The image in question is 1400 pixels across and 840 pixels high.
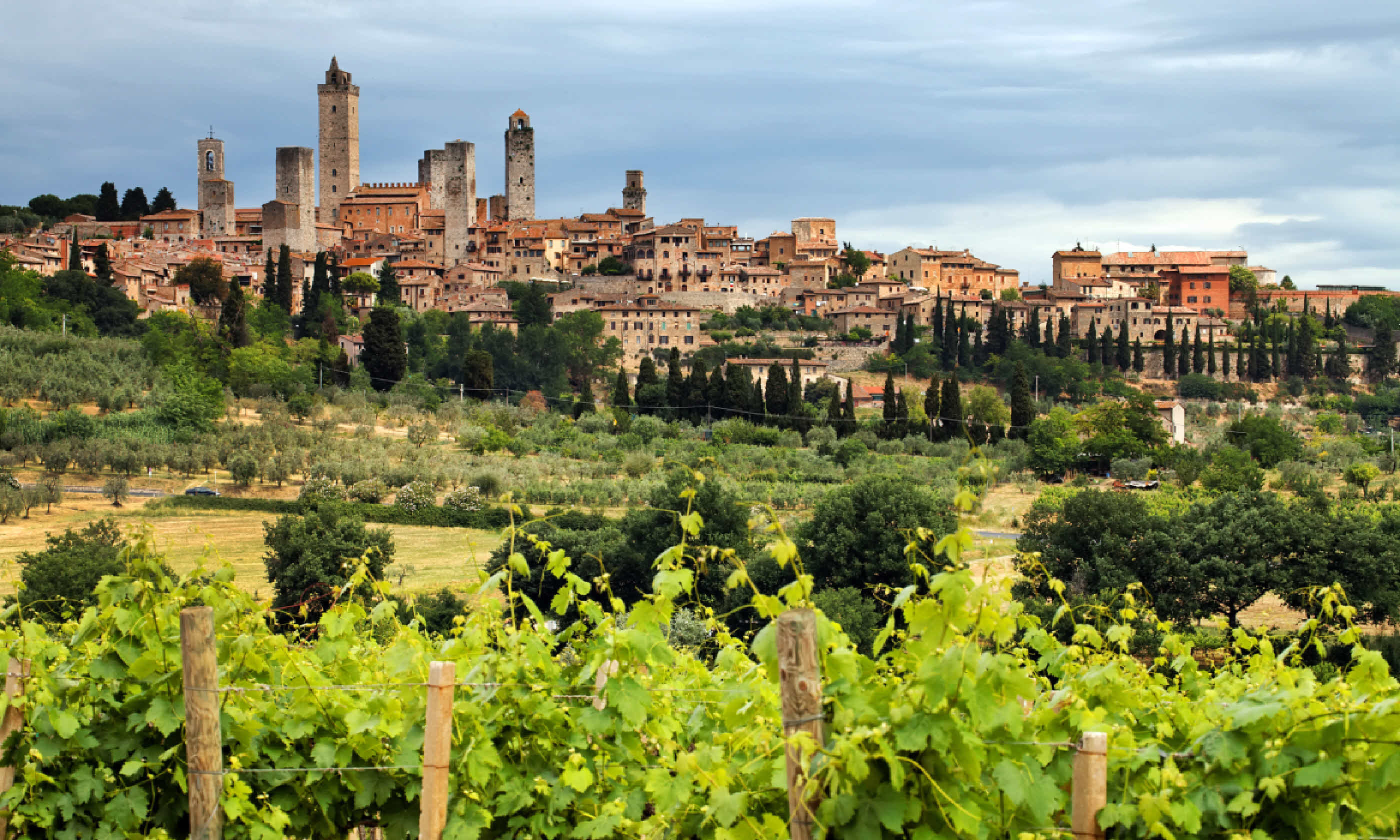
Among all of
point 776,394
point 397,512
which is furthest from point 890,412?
point 397,512

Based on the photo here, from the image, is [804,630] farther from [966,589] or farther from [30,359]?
[30,359]

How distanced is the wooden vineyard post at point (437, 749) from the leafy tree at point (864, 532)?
55.0 ft

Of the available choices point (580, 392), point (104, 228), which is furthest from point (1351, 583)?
point (104, 228)

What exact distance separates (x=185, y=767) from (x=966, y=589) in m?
2.57

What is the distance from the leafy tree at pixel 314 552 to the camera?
59.8 ft

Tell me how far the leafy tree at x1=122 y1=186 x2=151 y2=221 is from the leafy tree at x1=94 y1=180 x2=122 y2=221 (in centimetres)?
34

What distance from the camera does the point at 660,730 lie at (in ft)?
12.6

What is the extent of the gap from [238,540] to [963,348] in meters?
41.9

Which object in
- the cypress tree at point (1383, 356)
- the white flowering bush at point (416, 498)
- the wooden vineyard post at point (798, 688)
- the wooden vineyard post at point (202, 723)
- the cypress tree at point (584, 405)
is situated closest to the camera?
the wooden vineyard post at point (798, 688)

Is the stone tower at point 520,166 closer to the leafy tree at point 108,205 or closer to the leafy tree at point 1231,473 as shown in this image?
the leafy tree at point 108,205

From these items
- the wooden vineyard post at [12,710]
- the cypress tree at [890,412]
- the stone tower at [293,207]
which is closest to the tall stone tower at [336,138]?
the stone tower at [293,207]

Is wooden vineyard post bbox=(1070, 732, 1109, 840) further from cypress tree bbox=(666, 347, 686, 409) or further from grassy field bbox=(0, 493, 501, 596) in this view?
cypress tree bbox=(666, 347, 686, 409)

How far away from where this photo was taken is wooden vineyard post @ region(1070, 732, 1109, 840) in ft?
9.89

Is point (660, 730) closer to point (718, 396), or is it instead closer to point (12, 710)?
point (12, 710)
